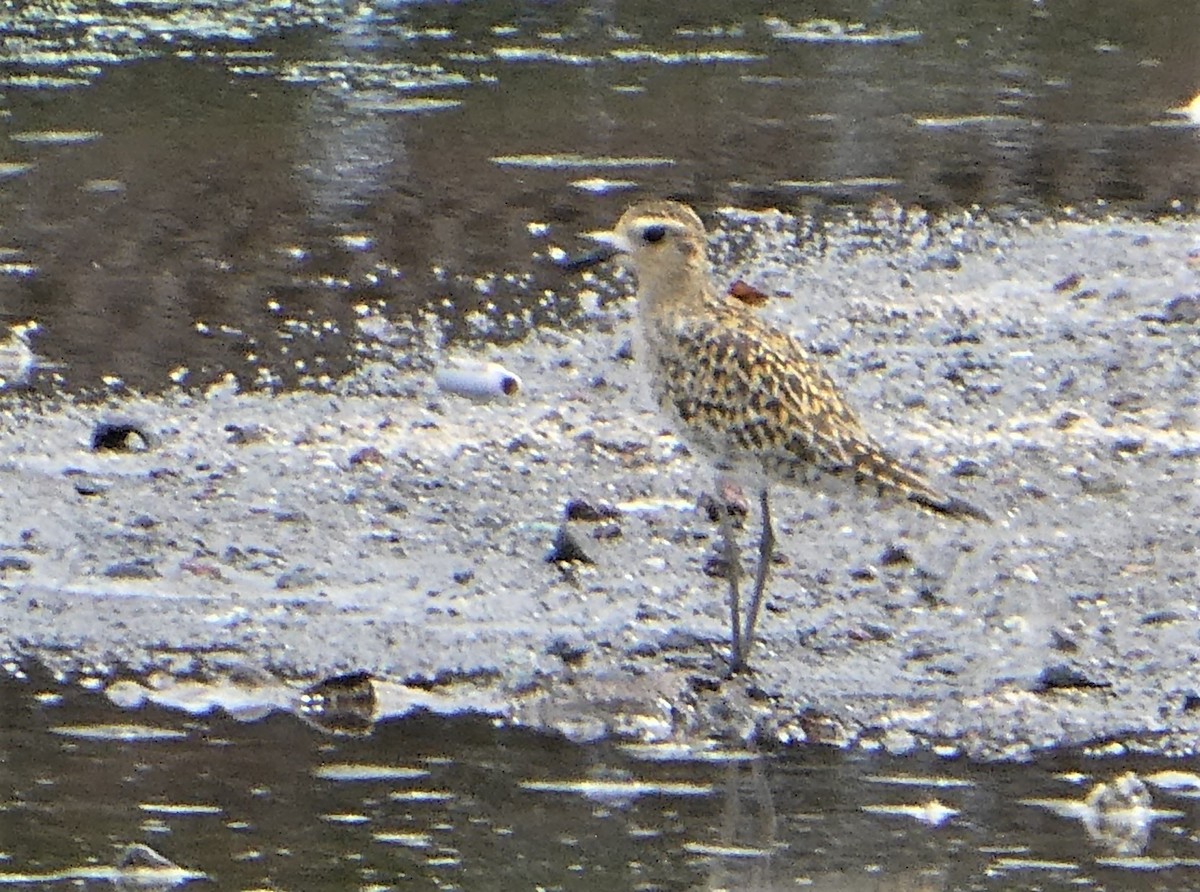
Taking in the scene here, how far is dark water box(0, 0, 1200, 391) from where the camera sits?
10.4m

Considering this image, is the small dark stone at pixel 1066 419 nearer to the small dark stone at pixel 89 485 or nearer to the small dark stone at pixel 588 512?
the small dark stone at pixel 588 512

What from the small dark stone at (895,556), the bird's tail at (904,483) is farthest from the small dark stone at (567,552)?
the bird's tail at (904,483)

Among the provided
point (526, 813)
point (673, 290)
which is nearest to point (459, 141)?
point (673, 290)

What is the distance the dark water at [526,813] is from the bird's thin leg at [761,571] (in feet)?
2.05

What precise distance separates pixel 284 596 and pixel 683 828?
76.6 inches

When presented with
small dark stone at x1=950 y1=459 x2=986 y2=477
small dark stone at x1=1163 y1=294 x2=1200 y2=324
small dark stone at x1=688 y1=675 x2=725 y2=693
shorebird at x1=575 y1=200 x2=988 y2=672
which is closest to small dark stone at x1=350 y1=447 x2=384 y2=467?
shorebird at x1=575 y1=200 x2=988 y2=672

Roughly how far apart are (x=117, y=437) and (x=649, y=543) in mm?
1958

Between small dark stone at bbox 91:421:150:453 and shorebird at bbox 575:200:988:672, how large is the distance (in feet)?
6.52

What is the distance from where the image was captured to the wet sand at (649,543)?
657 centimetres

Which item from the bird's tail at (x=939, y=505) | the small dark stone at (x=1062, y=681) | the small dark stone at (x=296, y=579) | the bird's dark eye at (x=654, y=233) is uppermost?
the bird's dark eye at (x=654, y=233)

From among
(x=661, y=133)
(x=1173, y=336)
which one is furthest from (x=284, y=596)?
(x=661, y=133)

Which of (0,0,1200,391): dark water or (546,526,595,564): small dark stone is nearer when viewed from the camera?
(546,526,595,564): small dark stone

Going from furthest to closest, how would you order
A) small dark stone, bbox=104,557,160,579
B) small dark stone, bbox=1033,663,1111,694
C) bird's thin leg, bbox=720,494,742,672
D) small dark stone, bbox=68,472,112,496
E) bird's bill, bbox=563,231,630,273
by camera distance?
small dark stone, bbox=68,472,112,496 → bird's bill, bbox=563,231,630,273 → small dark stone, bbox=104,557,160,579 → bird's thin leg, bbox=720,494,742,672 → small dark stone, bbox=1033,663,1111,694

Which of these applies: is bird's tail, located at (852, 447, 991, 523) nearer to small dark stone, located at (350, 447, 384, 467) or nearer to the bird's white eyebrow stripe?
the bird's white eyebrow stripe
